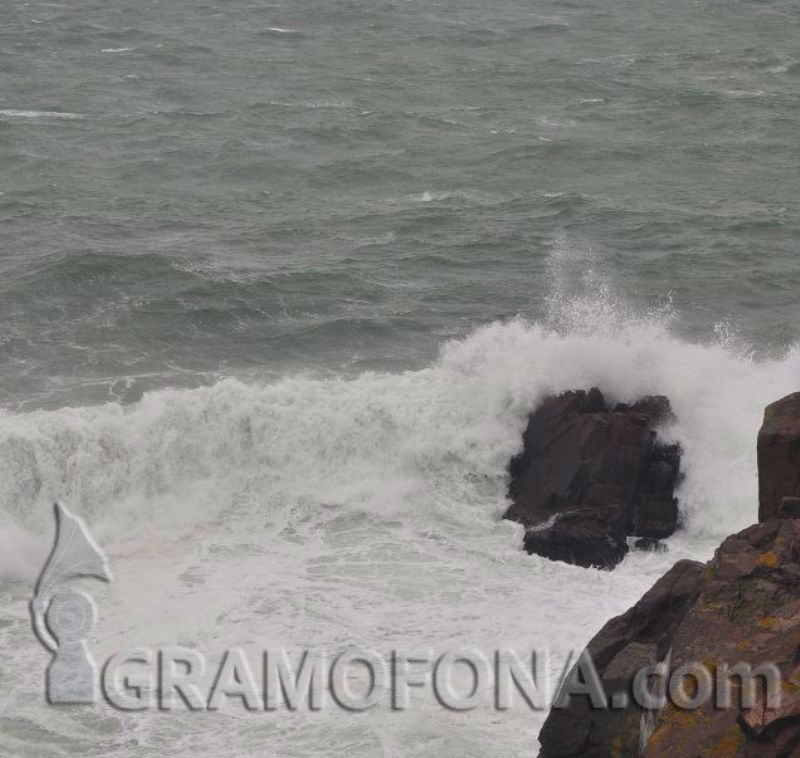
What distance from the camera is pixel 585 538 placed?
21344 mm

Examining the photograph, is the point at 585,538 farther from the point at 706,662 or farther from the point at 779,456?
the point at 706,662

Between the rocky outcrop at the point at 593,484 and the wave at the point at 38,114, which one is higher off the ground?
the wave at the point at 38,114

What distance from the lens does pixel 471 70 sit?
48438mm

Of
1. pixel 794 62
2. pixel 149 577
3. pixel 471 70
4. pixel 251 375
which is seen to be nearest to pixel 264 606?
pixel 149 577

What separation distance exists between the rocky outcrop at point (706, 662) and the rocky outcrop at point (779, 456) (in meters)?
1.07

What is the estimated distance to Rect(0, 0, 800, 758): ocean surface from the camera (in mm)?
19766

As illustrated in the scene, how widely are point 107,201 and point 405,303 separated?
8.79 m

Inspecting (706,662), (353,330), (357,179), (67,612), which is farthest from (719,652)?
(357,179)

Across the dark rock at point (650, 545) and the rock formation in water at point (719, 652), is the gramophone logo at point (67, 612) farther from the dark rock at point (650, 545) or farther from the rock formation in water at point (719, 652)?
the dark rock at point (650, 545)

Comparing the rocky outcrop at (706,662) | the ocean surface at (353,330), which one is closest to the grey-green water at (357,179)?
the ocean surface at (353,330)

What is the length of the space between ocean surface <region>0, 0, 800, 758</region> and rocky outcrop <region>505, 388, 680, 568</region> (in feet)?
1.40

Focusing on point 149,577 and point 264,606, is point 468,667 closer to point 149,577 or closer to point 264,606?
Answer: point 264,606

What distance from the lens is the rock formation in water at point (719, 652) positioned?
11320 mm

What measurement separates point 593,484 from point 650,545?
118cm
